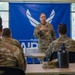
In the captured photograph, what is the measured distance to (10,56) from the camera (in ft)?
7.69

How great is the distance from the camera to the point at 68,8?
7629 millimetres

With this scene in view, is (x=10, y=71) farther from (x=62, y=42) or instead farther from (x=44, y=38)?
(x=44, y=38)

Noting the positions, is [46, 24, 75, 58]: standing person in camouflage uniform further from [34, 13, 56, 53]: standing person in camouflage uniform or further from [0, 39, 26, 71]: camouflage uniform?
[34, 13, 56, 53]: standing person in camouflage uniform

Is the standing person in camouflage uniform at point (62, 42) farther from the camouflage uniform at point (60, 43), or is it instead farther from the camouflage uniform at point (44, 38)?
the camouflage uniform at point (44, 38)

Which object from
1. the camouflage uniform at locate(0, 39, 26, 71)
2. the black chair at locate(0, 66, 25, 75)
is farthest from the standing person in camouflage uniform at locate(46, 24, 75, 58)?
the black chair at locate(0, 66, 25, 75)

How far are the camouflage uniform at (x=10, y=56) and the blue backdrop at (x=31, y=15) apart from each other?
5.05 m

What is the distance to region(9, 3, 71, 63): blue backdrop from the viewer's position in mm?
7477

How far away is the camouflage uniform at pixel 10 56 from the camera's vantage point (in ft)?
7.61

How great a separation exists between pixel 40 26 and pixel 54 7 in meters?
2.48

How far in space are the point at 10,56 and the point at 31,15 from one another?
213 inches

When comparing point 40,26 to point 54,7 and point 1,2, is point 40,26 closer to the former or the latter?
point 54,7

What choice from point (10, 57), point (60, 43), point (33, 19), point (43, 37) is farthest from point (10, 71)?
point (33, 19)

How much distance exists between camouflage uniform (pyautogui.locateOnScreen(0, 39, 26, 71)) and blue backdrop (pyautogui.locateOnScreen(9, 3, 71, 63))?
505cm

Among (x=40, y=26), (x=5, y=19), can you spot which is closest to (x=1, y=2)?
(x=5, y=19)
